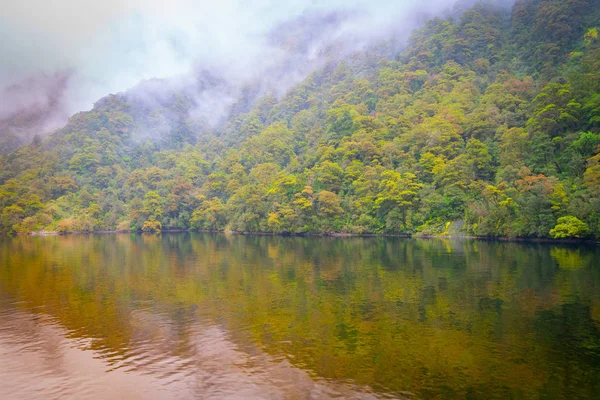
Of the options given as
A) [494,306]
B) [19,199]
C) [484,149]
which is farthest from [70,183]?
[494,306]

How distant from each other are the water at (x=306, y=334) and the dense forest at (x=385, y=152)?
27.7 m

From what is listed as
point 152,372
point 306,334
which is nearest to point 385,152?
point 306,334

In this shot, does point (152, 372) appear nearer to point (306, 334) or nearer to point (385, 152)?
point (306, 334)

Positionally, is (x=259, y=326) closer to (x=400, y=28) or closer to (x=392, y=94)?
(x=392, y=94)

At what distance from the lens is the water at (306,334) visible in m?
10.8

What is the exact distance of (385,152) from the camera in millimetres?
71812

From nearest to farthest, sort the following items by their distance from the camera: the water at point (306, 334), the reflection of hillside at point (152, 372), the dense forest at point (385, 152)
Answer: the reflection of hillside at point (152, 372) < the water at point (306, 334) < the dense forest at point (385, 152)

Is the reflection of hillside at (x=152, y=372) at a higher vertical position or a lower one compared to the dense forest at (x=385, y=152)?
lower

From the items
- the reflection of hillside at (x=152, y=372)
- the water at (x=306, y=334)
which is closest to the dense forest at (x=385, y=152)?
the water at (x=306, y=334)

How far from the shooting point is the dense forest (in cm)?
5319

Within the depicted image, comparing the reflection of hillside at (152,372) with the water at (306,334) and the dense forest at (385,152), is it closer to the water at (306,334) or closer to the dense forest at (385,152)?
the water at (306,334)

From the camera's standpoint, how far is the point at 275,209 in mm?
73562

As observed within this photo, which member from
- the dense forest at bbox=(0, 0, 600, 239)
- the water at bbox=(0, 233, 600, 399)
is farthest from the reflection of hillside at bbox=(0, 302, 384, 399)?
the dense forest at bbox=(0, 0, 600, 239)

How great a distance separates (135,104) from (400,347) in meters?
160
